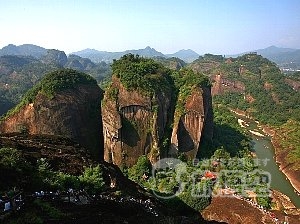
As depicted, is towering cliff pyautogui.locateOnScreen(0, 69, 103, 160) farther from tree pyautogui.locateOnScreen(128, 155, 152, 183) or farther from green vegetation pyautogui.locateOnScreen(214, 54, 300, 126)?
green vegetation pyautogui.locateOnScreen(214, 54, 300, 126)

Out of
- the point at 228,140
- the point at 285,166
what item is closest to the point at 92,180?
the point at 285,166

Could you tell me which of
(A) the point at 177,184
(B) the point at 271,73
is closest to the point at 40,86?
(A) the point at 177,184

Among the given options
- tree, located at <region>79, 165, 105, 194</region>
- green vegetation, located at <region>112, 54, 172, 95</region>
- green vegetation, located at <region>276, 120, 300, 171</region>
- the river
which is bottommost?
the river

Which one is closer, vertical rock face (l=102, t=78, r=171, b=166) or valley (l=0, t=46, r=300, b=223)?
valley (l=0, t=46, r=300, b=223)

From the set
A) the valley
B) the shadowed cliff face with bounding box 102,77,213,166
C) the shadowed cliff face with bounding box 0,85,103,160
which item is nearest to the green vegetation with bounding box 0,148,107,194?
the valley

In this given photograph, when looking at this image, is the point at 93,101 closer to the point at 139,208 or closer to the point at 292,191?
the point at 292,191

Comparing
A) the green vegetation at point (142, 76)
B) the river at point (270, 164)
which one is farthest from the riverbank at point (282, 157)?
the green vegetation at point (142, 76)
